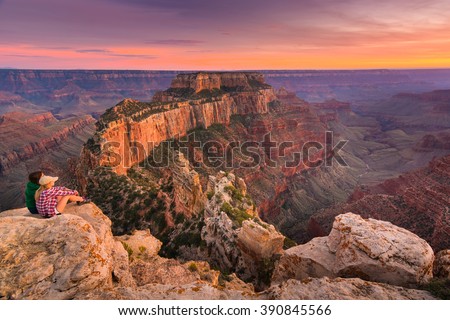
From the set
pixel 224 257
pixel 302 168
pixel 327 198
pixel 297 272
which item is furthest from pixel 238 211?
pixel 302 168

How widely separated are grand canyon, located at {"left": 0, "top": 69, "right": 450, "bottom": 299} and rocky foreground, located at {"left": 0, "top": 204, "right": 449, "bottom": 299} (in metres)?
0.05

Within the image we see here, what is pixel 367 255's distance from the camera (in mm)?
14711

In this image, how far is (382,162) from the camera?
172500 mm

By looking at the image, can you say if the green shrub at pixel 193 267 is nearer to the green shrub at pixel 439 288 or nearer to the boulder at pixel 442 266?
the green shrub at pixel 439 288

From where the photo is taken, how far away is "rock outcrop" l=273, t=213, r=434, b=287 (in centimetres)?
1359

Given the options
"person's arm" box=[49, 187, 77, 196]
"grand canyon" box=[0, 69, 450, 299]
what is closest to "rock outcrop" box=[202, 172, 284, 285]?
"grand canyon" box=[0, 69, 450, 299]

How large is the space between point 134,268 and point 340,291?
1007 centimetres

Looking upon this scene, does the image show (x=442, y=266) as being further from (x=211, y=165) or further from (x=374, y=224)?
(x=211, y=165)

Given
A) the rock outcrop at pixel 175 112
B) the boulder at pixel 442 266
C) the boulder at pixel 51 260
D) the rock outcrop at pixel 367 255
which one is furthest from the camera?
the rock outcrop at pixel 175 112

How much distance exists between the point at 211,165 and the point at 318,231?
42.0 meters

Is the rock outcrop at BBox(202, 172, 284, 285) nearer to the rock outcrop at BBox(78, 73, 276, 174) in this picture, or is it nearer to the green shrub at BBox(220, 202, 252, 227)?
the green shrub at BBox(220, 202, 252, 227)

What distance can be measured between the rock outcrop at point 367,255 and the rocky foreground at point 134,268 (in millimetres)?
44

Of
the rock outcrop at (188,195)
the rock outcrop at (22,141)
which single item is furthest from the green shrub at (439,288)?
the rock outcrop at (22,141)

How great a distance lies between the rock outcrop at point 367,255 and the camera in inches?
535
